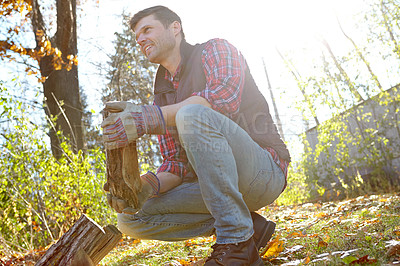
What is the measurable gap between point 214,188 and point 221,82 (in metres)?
0.64

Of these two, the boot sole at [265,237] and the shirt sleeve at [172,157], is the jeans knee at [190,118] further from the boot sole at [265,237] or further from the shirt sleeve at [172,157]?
the boot sole at [265,237]

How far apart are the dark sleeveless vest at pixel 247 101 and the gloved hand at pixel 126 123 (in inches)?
25.1

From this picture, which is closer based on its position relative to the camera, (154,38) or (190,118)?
(190,118)

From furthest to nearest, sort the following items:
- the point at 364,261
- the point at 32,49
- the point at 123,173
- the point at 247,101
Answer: the point at 32,49 → the point at 247,101 → the point at 123,173 → the point at 364,261

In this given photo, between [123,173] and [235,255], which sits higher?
[123,173]

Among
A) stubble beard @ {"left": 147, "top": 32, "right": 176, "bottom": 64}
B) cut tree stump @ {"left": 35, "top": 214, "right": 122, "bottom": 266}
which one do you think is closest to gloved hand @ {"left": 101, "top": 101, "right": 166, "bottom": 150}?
cut tree stump @ {"left": 35, "top": 214, "right": 122, "bottom": 266}

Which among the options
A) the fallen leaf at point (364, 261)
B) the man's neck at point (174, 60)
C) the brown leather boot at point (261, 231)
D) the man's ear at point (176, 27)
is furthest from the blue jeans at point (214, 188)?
the man's ear at point (176, 27)

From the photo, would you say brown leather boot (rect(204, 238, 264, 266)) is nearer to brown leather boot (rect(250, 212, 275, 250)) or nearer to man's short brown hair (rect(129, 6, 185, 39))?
brown leather boot (rect(250, 212, 275, 250))

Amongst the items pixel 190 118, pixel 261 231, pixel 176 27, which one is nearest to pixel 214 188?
pixel 190 118

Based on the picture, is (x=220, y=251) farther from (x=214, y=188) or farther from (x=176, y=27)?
(x=176, y=27)

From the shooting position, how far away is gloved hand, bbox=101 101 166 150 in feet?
5.51

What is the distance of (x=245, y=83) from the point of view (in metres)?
2.25

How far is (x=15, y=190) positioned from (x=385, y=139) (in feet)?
19.8

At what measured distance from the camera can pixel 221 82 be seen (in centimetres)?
200
